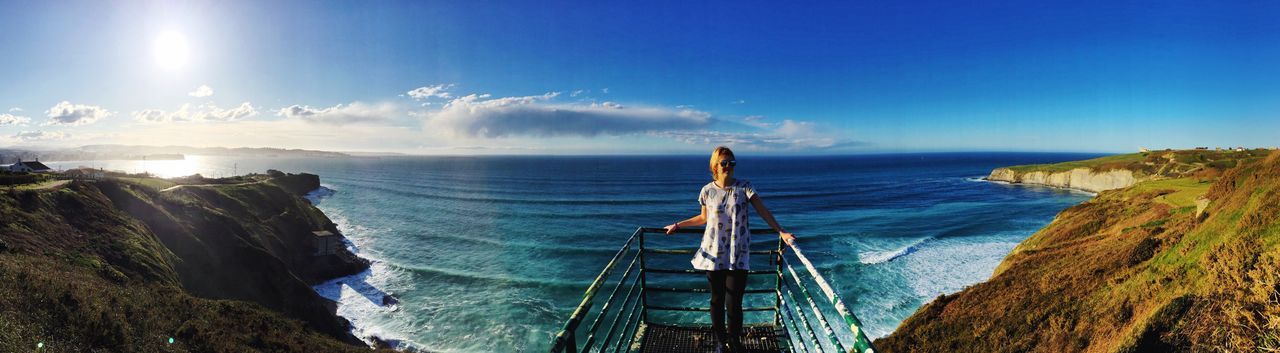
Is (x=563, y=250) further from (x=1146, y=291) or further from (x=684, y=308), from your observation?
(x=1146, y=291)

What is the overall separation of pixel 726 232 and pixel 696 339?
1.60 metres

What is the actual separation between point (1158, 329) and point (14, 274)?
72.1 ft

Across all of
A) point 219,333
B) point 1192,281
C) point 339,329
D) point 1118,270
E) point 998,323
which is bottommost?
point 339,329

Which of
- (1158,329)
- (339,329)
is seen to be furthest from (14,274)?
(1158,329)

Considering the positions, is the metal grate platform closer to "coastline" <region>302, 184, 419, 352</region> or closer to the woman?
the woman

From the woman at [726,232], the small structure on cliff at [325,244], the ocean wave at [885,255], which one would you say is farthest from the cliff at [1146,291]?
the small structure on cliff at [325,244]

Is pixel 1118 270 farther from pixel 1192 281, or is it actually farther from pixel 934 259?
pixel 934 259

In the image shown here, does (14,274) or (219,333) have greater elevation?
(14,274)

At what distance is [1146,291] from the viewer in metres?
7.38

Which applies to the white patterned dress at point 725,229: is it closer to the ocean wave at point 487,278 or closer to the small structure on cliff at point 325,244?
the ocean wave at point 487,278

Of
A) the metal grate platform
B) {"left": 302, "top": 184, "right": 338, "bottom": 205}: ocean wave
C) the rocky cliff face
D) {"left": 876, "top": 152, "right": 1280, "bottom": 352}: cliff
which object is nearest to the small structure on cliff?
the metal grate platform

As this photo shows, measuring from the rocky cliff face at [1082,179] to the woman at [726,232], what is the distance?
77.5m

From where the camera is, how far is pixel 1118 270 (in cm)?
948

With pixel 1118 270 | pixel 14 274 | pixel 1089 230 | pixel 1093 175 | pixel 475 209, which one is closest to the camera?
pixel 1118 270
